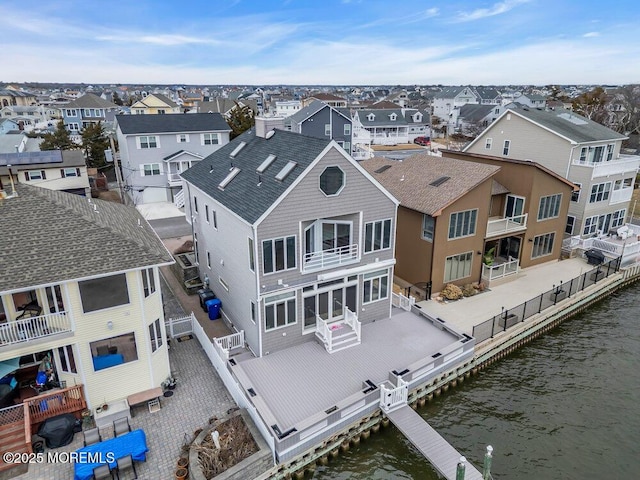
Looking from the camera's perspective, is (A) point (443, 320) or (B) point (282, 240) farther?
(A) point (443, 320)

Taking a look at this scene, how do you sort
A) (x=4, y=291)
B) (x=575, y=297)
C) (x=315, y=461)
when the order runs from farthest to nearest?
(x=575, y=297) → (x=315, y=461) → (x=4, y=291)

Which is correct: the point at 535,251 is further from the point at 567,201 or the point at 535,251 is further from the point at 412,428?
the point at 412,428

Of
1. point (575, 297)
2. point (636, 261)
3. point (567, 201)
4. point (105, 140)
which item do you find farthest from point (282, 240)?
point (105, 140)

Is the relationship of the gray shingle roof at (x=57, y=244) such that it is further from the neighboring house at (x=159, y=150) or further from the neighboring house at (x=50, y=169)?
the neighboring house at (x=159, y=150)

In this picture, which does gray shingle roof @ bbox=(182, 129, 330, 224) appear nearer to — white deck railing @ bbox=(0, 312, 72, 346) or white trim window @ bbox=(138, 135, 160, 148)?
white deck railing @ bbox=(0, 312, 72, 346)

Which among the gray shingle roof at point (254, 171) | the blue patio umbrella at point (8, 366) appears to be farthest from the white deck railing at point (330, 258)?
the blue patio umbrella at point (8, 366)

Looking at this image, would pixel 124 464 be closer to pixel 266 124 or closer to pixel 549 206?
pixel 266 124

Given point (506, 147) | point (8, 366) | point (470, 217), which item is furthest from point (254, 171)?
point (506, 147)

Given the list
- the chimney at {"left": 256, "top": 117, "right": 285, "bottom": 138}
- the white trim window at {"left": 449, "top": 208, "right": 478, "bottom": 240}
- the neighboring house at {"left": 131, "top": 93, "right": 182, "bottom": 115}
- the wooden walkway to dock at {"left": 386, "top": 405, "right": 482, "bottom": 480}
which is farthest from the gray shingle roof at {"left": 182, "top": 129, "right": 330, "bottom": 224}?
the neighboring house at {"left": 131, "top": 93, "right": 182, "bottom": 115}
